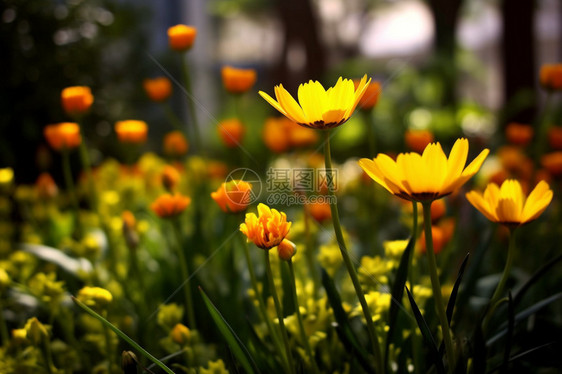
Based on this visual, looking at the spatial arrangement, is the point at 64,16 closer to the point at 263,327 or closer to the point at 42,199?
the point at 42,199

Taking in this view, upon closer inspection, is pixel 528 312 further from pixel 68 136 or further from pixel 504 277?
pixel 68 136

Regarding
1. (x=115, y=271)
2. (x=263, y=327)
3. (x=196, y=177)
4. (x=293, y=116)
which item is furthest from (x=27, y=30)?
(x=293, y=116)

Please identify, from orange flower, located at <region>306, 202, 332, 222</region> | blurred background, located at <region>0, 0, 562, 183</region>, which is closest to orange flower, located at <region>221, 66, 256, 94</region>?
blurred background, located at <region>0, 0, 562, 183</region>

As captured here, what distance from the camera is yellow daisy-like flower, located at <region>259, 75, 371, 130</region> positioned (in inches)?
21.6

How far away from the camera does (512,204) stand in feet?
1.75

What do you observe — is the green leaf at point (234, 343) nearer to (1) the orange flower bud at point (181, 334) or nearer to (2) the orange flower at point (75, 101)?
(1) the orange flower bud at point (181, 334)

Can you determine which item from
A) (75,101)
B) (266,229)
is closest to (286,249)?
(266,229)

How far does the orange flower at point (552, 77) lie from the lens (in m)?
1.11

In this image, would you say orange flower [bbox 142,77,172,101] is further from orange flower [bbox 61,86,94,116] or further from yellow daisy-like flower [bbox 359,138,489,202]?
yellow daisy-like flower [bbox 359,138,489,202]

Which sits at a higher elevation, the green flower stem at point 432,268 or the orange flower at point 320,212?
the green flower stem at point 432,268

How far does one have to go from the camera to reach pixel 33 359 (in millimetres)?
748

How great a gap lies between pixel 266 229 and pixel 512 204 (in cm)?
24

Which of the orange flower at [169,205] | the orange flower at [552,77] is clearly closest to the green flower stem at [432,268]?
the orange flower at [169,205]

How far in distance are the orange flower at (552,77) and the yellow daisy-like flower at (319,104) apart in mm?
730
